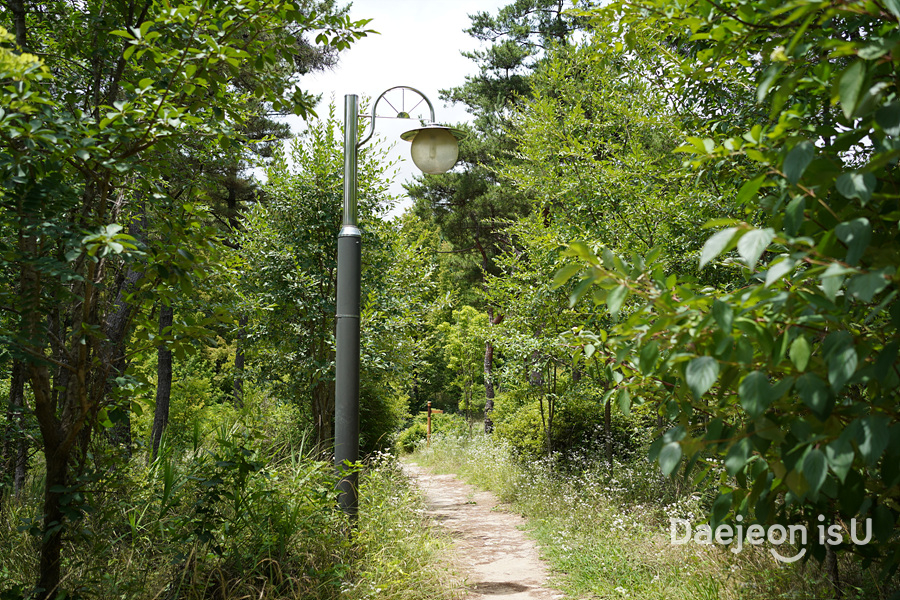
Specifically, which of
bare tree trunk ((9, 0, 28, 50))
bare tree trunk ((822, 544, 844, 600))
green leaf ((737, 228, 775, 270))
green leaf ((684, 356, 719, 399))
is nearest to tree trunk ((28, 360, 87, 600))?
bare tree trunk ((9, 0, 28, 50))

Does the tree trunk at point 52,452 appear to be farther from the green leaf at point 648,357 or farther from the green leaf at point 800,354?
the green leaf at point 800,354

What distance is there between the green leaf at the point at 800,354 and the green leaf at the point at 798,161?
0.34 meters

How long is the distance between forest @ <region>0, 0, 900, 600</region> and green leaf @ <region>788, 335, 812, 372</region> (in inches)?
2.0

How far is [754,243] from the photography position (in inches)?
46.6

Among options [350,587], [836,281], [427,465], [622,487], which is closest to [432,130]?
[350,587]

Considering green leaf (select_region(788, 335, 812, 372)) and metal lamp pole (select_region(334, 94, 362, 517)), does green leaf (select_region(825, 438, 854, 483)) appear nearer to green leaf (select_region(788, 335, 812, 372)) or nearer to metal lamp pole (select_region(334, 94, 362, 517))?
green leaf (select_region(788, 335, 812, 372))

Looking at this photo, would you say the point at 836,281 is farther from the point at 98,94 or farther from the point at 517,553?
the point at 517,553

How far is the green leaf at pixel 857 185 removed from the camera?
116 cm

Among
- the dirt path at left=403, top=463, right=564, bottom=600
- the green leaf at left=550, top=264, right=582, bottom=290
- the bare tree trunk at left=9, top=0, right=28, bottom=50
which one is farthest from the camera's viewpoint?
the dirt path at left=403, top=463, right=564, bottom=600

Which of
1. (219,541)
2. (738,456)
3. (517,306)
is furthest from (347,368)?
(517,306)

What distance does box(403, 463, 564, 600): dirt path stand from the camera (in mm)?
4703

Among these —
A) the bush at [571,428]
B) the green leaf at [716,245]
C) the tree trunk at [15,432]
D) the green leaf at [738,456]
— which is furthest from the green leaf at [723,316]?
the bush at [571,428]

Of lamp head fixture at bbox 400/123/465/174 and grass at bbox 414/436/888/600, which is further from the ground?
lamp head fixture at bbox 400/123/465/174

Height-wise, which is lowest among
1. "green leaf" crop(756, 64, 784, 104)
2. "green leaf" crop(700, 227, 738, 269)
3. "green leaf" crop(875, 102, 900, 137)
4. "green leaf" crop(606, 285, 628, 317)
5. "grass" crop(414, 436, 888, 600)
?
"grass" crop(414, 436, 888, 600)
